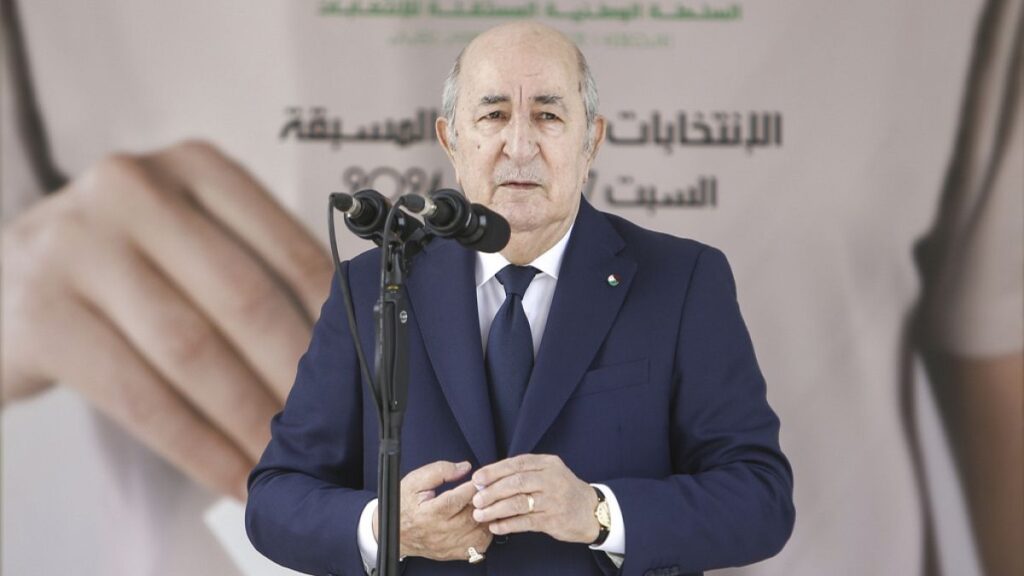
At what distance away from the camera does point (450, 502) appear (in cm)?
168

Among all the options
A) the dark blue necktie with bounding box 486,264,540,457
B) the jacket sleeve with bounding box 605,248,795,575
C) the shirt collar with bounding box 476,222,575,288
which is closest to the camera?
the jacket sleeve with bounding box 605,248,795,575

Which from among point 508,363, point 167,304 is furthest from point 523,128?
point 167,304

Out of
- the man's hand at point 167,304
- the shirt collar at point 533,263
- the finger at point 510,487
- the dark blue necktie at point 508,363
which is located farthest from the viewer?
the man's hand at point 167,304

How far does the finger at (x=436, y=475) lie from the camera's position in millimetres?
1701

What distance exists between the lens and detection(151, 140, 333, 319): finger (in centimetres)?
375

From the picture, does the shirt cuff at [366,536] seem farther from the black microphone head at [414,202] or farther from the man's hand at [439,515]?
the black microphone head at [414,202]

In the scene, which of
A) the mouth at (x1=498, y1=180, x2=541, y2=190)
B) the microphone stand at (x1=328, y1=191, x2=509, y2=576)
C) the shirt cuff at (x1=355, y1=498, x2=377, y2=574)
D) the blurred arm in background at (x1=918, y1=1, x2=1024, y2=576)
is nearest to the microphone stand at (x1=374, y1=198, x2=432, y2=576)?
the microphone stand at (x1=328, y1=191, x2=509, y2=576)

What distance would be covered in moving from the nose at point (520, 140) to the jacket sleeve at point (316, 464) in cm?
37

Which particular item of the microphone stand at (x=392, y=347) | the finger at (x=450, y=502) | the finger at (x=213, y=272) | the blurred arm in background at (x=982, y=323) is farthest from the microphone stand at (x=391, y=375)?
the blurred arm in background at (x=982, y=323)

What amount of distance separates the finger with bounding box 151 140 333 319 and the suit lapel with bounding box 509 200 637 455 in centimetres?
181

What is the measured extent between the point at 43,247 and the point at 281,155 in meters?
0.76

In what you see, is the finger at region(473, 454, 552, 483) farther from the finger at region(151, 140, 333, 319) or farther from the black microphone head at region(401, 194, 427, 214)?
the finger at region(151, 140, 333, 319)

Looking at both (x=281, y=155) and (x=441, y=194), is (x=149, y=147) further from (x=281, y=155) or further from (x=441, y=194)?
(x=441, y=194)

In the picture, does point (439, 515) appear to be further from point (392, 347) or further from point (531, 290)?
point (531, 290)
